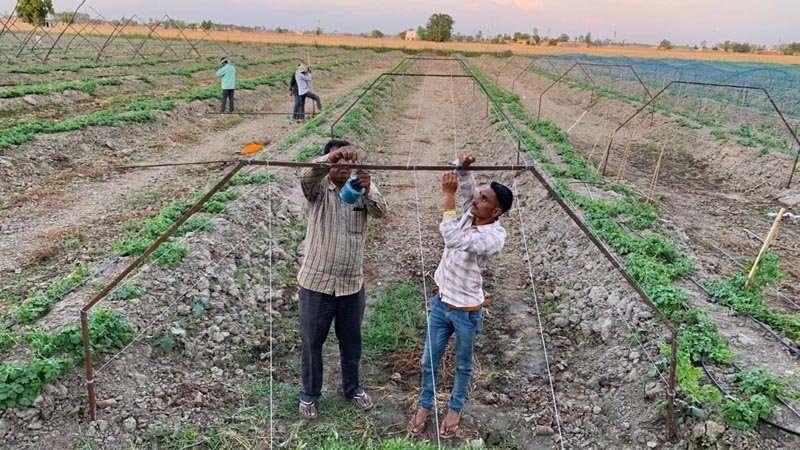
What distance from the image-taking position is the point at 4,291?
18.6 ft

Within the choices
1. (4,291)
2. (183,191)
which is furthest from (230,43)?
(4,291)

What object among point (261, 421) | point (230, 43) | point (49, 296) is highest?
point (230, 43)

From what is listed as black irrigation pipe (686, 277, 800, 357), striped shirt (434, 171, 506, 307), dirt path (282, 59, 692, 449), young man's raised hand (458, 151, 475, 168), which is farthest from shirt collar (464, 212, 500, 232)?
black irrigation pipe (686, 277, 800, 357)

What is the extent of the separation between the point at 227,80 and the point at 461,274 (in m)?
13.8

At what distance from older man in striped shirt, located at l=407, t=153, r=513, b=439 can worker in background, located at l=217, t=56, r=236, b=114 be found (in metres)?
13.2

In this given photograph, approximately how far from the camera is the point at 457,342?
3.88m

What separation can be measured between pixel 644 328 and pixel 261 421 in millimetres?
3214

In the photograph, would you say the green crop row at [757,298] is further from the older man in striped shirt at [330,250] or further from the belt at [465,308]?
the older man in striped shirt at [330,250]

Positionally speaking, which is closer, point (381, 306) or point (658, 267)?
point (658, 267)

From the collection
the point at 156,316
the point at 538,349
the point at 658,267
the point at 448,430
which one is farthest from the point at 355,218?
the point at 658,267

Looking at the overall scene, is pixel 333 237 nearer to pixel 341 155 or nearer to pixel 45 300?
pixel 341 155

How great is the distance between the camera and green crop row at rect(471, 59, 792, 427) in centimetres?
401

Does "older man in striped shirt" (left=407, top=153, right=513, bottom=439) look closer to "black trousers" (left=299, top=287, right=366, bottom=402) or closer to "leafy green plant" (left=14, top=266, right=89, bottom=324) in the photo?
"black trousers" (left=299, top=287, right=366, bottom=402)

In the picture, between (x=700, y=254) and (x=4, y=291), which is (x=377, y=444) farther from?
(x=700, y=254)
